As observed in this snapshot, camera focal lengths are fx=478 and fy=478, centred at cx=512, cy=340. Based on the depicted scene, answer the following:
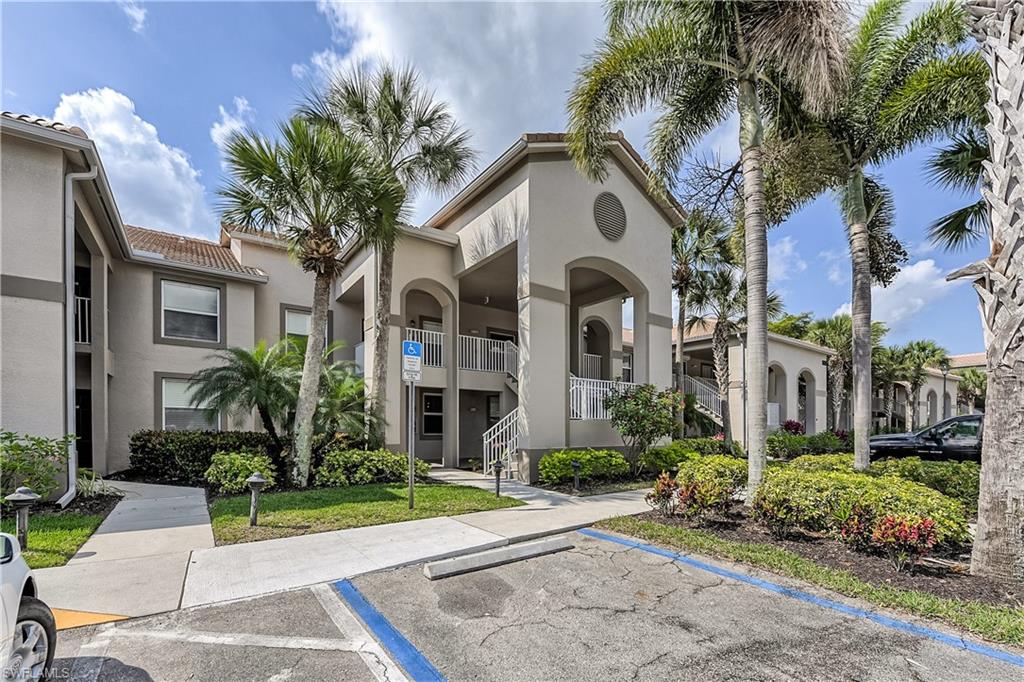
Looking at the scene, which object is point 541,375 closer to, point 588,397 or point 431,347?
point 588,397

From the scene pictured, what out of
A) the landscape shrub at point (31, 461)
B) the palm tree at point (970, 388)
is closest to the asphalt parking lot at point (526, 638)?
the landscape shrub at point (31, 461)

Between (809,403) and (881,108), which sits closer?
(881,108)

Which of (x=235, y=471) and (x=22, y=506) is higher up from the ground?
(x=22, y=506)

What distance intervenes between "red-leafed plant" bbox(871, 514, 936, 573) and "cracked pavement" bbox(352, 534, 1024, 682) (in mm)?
1249

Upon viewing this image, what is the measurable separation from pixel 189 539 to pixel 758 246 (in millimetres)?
9820

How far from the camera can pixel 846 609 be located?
4621 millimetres

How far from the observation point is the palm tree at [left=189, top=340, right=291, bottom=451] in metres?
11.0

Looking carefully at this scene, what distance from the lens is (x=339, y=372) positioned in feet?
40.9

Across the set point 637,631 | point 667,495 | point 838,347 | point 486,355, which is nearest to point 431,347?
point 486,355

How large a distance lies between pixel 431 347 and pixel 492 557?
8.87 m

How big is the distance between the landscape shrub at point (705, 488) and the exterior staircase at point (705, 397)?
1284cm

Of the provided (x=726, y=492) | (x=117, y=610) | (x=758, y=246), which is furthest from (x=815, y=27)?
(x=117, y=610)

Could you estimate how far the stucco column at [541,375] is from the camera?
11.7 metres

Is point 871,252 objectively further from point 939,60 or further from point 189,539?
Result: point 189,539
